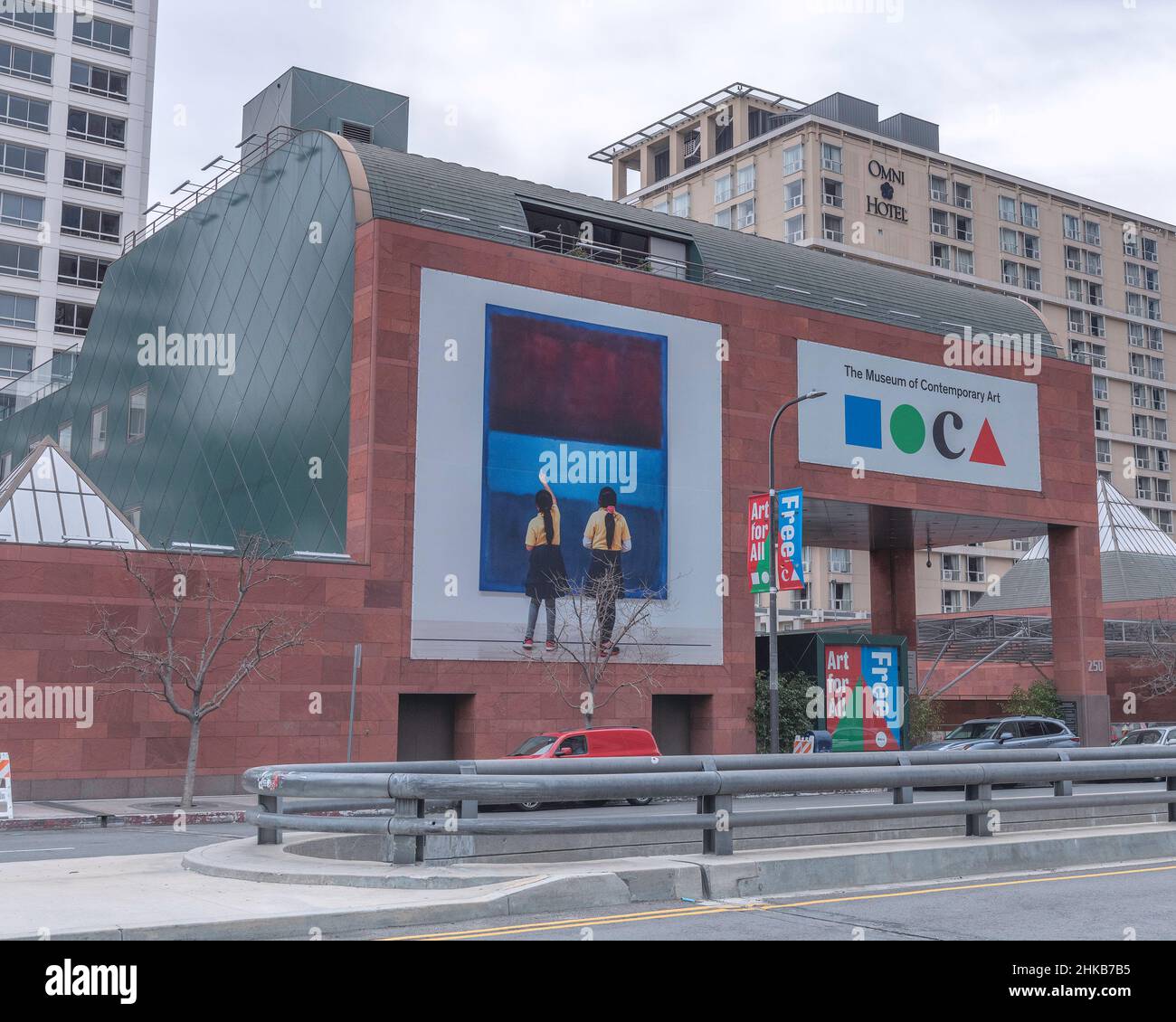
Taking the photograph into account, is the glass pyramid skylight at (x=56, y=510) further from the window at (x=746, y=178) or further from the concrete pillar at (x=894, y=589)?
the window at (x=746, y=178)

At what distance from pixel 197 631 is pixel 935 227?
77.8m

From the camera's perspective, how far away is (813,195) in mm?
87625

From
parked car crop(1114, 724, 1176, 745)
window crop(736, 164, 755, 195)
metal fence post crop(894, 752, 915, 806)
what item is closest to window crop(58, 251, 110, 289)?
window crop(736, 164, 755, 195)

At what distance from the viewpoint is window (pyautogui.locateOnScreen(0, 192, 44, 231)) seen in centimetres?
7200

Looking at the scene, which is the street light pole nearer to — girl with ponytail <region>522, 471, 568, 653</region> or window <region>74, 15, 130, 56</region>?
girl with ponytail <region>522, 471, 568, 653</region>

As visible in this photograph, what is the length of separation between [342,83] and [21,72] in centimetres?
3749

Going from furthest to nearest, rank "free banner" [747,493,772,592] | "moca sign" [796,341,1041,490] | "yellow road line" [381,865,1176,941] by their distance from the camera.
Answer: "moca sign" [796,341,1041,490] → "free banner" [747,493,772,592] → "yellow road line" [381,865,1176,941]

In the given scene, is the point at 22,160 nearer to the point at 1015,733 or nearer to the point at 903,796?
the point at 1015,733

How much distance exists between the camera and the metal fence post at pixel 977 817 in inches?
527

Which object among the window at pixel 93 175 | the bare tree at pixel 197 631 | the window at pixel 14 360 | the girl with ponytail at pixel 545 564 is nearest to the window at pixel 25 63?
the window at pixel 93 175

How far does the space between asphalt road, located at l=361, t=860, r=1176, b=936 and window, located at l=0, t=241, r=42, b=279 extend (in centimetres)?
7185

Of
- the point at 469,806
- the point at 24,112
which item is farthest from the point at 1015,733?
the point at 24,112

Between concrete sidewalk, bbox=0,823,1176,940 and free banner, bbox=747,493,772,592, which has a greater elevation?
free banner, bbox=747,493,772,592
